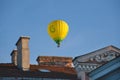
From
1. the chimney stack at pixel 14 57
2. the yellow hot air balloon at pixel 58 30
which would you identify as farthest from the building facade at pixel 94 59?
the chimney stack at pixel 14 57

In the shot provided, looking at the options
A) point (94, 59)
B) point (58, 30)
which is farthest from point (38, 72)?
point (58, 30)

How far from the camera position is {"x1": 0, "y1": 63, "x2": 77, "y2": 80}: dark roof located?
91.1ft

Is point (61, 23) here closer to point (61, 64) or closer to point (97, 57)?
point (97, 57)

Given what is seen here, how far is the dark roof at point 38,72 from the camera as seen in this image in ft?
91.1

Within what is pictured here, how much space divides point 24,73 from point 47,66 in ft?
13.7

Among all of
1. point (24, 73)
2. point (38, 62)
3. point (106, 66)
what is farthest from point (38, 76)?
point (106, 66)

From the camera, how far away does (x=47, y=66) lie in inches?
1268

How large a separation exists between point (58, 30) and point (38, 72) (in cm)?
540

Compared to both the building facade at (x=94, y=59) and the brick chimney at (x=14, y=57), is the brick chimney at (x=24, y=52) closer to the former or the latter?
the brick chimney at (x=14, y=57)

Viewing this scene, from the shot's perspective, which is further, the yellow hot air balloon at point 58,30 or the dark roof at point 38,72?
the dark roof at point 38,72

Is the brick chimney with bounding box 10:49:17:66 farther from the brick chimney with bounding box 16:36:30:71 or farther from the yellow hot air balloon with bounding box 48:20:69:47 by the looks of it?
the yellow hot air balloon with bounding box 48:20:69:47

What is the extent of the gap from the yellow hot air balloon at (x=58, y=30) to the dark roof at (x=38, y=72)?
4492mm

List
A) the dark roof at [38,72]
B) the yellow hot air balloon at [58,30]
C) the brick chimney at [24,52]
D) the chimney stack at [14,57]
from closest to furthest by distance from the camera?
the yellow hot air balloon at [58,30]
the dark roof at [38,72]
the brick chimney at [24,52]
the chimney stack at [14,57]

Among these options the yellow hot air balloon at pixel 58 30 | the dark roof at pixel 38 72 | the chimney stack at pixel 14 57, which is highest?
the yellow hot air balloon at pixel 58 30
